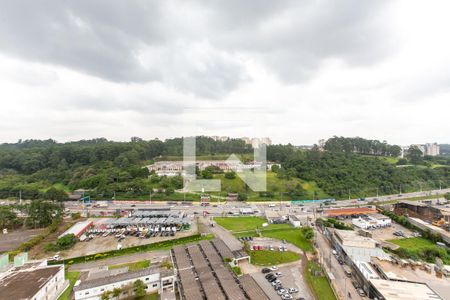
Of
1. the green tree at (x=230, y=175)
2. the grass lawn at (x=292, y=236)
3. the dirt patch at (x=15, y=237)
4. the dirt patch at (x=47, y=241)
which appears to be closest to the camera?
the dirt patch at (x=47, y=241)

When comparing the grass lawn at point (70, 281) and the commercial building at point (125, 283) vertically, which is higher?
the commercial building at point (125, 283)

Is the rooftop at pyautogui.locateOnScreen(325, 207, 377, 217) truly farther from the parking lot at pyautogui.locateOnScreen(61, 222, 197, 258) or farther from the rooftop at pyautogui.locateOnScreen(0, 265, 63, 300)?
the rooftop at pyautogui.locateOnScreen(0, 265, 63, 300)

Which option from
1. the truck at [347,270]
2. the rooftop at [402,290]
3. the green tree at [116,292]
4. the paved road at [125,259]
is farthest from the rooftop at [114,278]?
the rooftop at [402,290]

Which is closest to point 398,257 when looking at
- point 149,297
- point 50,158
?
point 149,297

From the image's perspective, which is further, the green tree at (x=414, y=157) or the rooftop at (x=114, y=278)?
the green tree at (x=414, y=157)

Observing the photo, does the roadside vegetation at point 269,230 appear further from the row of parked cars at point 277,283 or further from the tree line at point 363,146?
A: the tree line at point 363,146

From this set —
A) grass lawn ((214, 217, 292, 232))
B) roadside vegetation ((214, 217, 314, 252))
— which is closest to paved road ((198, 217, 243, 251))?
roadside vegetation ((214, 217, 314, 252))
